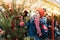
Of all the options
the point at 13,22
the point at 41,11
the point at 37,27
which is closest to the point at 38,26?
the point at 37,27

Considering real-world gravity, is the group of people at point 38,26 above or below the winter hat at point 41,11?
below

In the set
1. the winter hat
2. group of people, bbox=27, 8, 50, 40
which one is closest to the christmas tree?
group of people, bbox=27, 8, 50, 40

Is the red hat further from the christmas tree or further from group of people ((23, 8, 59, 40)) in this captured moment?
the christmas tree

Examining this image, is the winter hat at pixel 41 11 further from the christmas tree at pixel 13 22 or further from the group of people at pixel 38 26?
the christmas tree at pixel 13 22

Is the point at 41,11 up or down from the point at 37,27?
up

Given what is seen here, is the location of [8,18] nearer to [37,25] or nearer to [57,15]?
[37,25]

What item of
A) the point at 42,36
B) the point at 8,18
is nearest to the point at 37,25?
the point at 42,36

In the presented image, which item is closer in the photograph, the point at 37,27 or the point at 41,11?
the point at 37,27

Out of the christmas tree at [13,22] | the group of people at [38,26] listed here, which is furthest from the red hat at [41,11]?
the christmas tree at [13,22]

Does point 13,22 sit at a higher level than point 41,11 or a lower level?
lower

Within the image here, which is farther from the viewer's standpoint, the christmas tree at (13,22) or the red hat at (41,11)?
the red hat at (41,11)

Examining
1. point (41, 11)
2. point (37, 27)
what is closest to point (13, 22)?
point (37, 27)

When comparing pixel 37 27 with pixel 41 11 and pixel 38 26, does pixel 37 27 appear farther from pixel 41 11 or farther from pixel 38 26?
pixel 41 11

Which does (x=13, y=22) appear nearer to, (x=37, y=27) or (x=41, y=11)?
(x=37, y=27)
